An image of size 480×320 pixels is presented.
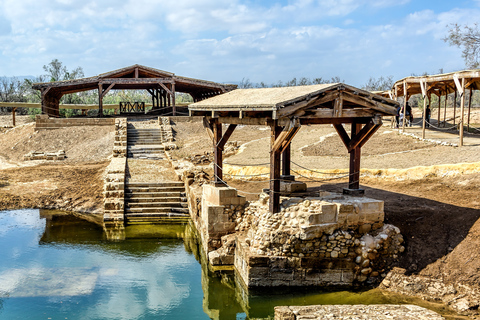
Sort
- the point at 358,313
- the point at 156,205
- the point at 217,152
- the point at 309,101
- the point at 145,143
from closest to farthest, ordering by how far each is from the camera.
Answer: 1. the point at 358,313
2. the point at 309,101
3. the point at 217,152
4. the point at 156,205
5. the point at 145,143

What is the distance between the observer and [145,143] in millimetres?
22938

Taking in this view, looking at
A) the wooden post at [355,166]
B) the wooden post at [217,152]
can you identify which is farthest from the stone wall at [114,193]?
the wooden post at [355,166]

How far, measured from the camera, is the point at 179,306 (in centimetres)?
902

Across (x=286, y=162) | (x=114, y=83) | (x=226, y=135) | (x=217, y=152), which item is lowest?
(x=286, y=162)

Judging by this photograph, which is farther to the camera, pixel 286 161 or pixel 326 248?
pixel 286 161

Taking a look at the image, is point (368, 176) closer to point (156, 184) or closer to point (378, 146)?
point (378, 146)

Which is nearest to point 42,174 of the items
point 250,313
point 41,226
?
point 41,226

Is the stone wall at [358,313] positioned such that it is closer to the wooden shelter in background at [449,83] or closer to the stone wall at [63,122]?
the wooden shelter in background at [449,83]

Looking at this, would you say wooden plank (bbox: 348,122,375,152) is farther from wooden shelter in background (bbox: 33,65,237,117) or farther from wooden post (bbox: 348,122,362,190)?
wooden shelter in background (bbox: 33,65,237,117)

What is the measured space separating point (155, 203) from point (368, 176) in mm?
7512

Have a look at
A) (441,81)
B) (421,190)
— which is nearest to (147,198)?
(421,190)

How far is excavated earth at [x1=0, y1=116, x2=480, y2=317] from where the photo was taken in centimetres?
870

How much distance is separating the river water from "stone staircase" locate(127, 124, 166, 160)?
24.5ft

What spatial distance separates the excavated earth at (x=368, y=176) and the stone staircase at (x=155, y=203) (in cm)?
166
